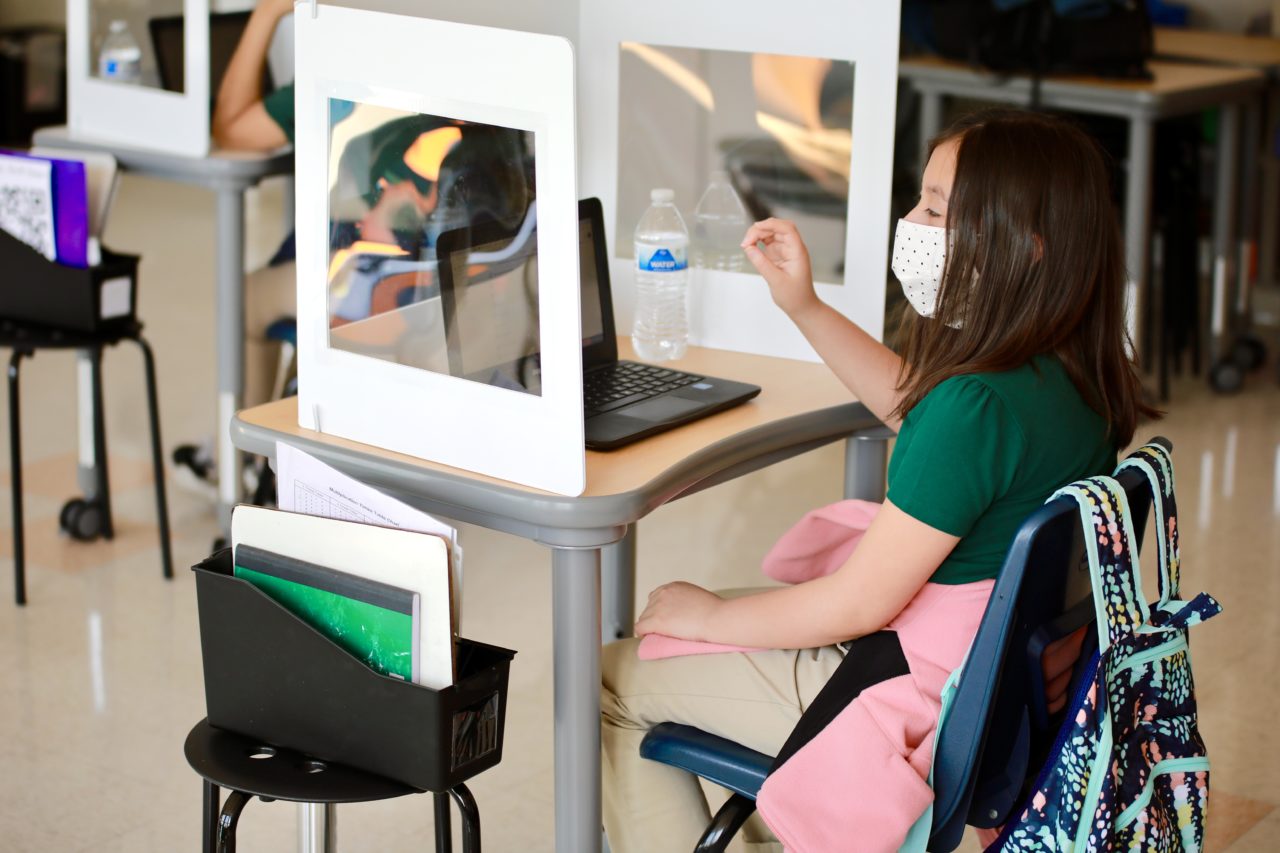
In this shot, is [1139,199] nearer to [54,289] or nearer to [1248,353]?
[1248,353]

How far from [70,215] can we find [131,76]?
17.4 inches

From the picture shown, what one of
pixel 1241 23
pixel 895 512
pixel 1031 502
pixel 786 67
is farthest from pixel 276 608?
pixel 1241 23

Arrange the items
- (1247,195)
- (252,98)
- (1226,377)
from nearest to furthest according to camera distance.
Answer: (252,98), (1226,377), (1247,195)

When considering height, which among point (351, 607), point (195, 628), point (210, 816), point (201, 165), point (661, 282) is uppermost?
point (201, 165)

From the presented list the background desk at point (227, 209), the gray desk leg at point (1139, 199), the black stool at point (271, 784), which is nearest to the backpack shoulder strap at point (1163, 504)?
the black stool at point (271, 784)

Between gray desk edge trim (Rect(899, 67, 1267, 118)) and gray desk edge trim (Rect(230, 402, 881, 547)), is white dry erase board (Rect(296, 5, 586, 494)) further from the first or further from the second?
gray desk edge trim (Rect(899, 67, 1267, 118))

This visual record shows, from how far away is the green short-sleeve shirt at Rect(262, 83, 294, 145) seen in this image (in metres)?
2.98

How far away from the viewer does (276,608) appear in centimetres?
147

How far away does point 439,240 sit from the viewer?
5.11ft

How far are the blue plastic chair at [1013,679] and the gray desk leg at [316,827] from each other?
491 millimetres

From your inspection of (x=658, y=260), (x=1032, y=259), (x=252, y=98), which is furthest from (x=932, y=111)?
(x=1032, y=259)

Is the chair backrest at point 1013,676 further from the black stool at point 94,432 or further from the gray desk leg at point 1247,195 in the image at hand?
the gray desk leg at point 1247,195

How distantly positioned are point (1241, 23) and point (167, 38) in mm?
3800

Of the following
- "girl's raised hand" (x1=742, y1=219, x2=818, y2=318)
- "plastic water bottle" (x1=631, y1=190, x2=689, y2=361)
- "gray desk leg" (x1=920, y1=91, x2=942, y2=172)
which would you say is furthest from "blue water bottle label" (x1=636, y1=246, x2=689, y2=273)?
"gray desk leg" (x1=920, y1=91, x2=942, y2=172)
